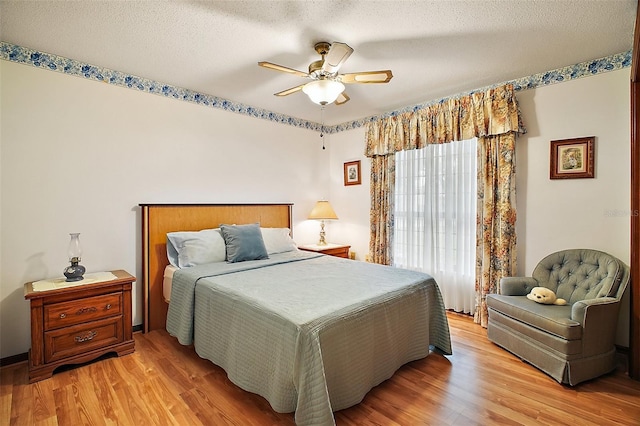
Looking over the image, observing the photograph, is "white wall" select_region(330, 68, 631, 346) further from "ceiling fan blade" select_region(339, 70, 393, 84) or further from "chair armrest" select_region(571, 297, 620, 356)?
"ceiling fan blade" select_region(339, 70, 393, 84)

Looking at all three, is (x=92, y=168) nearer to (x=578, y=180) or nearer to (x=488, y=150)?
(x=488, y=150)

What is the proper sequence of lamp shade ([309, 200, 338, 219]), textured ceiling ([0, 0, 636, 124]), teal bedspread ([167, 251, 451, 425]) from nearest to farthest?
teal bedspread ([167, 251, 451, 425])
textured ceiling ([0, 0, 636, 124])
lamp shade ([309, 200, 338, 219])

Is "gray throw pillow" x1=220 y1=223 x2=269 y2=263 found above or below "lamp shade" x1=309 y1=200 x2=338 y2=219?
below

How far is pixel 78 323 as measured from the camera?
Answer: 2.38 meters

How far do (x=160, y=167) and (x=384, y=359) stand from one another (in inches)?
111

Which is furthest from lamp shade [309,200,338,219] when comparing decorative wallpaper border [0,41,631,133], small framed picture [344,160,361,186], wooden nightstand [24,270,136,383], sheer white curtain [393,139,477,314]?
wooden nightstand [24,270,136,383]

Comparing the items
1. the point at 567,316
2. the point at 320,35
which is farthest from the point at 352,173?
the point at 567,316

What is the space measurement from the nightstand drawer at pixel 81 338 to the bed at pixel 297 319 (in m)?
0.42

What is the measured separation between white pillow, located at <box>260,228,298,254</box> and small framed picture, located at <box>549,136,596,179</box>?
2.78 m

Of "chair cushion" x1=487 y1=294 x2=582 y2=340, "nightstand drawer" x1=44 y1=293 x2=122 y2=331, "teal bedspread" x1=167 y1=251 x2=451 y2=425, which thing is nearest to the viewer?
"teal bedspread" x1=167 y1=251 x2=451 y2=425

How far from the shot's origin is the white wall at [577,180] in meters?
2.61

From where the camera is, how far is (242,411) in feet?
6.18

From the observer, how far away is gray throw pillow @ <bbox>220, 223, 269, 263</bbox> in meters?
3.10

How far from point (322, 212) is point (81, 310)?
2856mm
